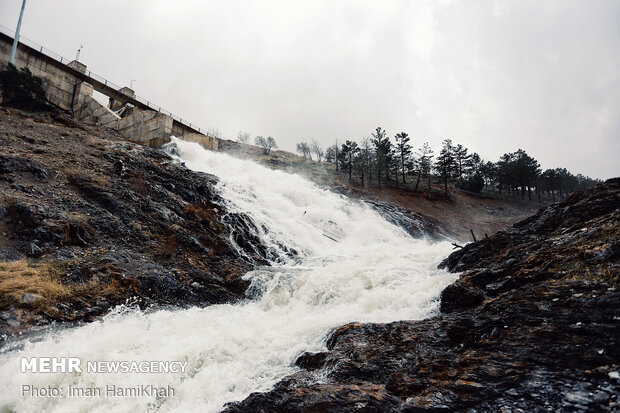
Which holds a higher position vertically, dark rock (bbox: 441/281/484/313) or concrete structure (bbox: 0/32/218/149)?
concrete structure (bbox: 0/32/218/149)

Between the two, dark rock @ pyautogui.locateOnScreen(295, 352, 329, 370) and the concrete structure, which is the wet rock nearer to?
dark rock @ pyautogui.locateOnScreen(295, 352, 329, 370)

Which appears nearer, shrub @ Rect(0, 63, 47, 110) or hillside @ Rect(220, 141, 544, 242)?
shrub @ Rect(0, 63, 47, 110)

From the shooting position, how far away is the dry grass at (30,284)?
785 cm

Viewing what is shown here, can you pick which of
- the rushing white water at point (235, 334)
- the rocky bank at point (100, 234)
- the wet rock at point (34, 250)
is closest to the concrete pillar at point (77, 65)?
the rocky bank at point (100, 234)

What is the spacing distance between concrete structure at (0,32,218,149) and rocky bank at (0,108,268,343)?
11.2 metres

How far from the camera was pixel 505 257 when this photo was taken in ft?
27.4

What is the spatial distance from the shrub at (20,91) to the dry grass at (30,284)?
2126cm

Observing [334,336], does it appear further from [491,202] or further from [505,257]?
[491,202]

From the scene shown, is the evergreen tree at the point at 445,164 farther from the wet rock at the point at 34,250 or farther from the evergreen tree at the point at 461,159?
the wet rock at the point at 34,250

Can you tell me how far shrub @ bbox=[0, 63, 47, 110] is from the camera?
22938 millimetres

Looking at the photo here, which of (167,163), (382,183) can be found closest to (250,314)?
(167,163)

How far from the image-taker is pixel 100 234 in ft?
38.0

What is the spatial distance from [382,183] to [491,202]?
1736 centimetres

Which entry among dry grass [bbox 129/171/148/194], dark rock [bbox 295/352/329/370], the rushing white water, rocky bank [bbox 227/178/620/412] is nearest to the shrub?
dry grass [bbox 129/171/148/194]
